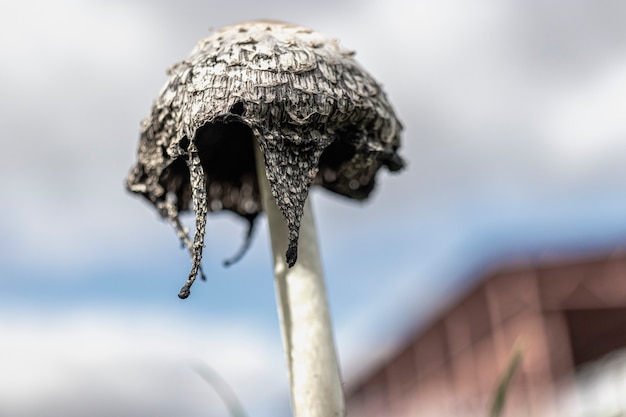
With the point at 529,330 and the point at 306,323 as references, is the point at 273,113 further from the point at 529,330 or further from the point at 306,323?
the point at 529,330

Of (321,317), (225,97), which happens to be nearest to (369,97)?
(225,97)

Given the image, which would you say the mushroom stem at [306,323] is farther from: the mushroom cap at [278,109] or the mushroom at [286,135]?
the mushroom cap at [278,109]

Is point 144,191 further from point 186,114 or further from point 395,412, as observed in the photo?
point 395,412

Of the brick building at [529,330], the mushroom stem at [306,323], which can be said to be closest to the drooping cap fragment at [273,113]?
the mushroom stem at [306,323]

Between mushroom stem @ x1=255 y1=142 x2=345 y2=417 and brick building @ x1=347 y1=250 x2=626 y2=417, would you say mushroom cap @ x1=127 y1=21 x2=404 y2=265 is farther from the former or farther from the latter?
brick building @ x1=347 y1=250 x2=626 y2=417

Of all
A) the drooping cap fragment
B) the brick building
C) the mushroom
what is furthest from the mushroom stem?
the brick building

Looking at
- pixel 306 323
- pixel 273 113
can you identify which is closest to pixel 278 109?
pixel 273 113

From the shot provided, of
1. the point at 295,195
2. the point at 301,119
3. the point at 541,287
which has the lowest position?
the point at 295,195
